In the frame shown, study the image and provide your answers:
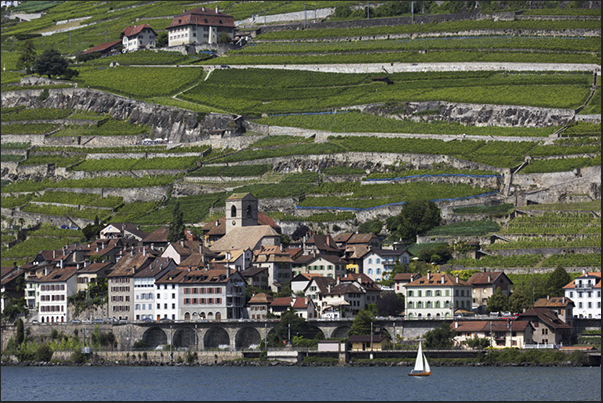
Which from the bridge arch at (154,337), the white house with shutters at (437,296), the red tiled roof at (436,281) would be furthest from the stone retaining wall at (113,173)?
the white house with shutters at (437,296)

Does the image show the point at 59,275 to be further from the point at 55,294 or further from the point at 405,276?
the point at 405,276

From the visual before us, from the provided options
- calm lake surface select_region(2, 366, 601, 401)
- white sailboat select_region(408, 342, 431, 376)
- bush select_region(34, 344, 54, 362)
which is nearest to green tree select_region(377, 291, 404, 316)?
calm lake surface select_region(2, 366, 601, 401)

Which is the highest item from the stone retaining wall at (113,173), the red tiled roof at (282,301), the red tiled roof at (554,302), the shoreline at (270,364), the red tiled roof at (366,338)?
the stone retaining wall at (113,173)

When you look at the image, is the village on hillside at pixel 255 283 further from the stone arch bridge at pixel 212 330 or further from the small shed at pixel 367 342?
the small shed at pixel 367 342

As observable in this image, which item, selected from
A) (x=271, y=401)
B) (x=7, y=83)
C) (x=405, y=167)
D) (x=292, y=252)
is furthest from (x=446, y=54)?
(x=271, y=401)

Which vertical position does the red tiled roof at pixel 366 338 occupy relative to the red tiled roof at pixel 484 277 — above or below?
below

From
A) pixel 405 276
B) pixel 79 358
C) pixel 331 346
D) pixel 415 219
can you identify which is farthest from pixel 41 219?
pixel 331 346

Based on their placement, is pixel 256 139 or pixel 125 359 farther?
pixel 256 139

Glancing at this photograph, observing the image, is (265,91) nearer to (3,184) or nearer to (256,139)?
(256,139)
